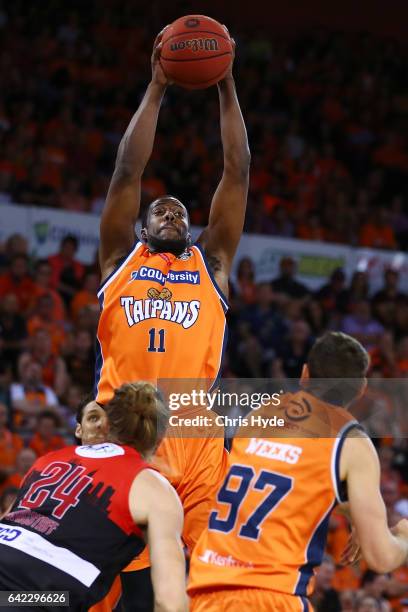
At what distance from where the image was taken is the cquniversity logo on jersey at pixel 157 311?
5703 mm

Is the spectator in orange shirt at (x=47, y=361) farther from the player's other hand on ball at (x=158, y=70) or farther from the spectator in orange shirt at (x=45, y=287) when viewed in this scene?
the player's other hand on ball at (x=158, y=70)

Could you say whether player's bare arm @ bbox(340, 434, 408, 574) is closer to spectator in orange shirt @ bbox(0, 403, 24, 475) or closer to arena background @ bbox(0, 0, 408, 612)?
arena background @ bbox(0, 0, 408, 612)

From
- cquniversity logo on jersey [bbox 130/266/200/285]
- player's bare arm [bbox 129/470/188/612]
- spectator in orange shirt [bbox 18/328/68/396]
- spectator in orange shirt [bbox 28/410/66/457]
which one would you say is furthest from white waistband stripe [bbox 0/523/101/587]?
A: spectator in orange shirt [bbox 18/328/68/396]

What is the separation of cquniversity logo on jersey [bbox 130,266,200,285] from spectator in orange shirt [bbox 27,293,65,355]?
5.32 m

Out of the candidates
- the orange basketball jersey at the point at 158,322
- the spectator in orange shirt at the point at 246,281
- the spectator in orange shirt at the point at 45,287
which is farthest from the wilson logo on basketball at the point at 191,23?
the spectator in orange shirt at the point at 246,281

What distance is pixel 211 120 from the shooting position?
54.7ft

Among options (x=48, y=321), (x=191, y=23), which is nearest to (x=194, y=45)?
(x=191, y=23)

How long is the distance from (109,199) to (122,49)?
11.8 metres

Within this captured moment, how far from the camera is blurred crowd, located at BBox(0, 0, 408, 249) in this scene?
14.3m

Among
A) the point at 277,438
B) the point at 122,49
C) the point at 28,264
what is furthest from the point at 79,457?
the point at 122,49

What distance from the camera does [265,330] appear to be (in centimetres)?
1234

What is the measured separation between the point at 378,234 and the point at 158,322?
442 inches

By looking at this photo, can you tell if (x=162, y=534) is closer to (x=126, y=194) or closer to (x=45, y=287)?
(x=126, y=194)

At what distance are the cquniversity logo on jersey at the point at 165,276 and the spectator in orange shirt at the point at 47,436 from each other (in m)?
4.20
